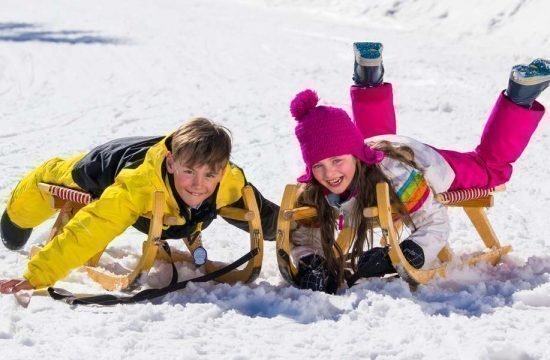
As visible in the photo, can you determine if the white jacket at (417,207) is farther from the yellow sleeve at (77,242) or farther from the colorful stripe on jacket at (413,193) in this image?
the yellow sleeve at (77,242)

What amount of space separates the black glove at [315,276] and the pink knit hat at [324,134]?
38 cm

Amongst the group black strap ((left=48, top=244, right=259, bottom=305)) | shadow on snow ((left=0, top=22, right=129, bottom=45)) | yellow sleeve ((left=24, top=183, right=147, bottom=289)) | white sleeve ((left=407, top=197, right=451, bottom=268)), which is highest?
yellow sleeve ((left=24, top=183, right=147, bottom=289))

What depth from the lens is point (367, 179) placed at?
3.07 m

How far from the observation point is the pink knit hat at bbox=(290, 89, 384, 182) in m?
3.00

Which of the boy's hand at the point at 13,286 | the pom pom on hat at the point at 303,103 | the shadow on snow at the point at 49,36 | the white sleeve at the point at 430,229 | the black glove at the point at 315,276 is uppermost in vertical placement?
the pom pom on hat at the point at 303,103

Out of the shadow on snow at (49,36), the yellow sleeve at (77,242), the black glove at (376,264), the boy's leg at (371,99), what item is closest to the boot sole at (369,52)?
the boy's leg at (371,99)

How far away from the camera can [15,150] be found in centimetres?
573

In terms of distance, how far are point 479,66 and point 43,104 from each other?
4.51m

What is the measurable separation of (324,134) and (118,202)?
2.63 ft

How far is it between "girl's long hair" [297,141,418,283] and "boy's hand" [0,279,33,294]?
1.10 metres

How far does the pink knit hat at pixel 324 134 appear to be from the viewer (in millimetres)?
2998

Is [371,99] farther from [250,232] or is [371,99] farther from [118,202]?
[118,202]

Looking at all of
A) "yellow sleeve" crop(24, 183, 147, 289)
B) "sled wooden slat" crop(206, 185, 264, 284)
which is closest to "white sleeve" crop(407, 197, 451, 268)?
"sled wooden slat" crop(206, 185, 264, 284)

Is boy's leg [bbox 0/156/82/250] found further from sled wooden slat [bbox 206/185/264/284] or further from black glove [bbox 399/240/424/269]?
black glove [bbox 399/240/424/269]
